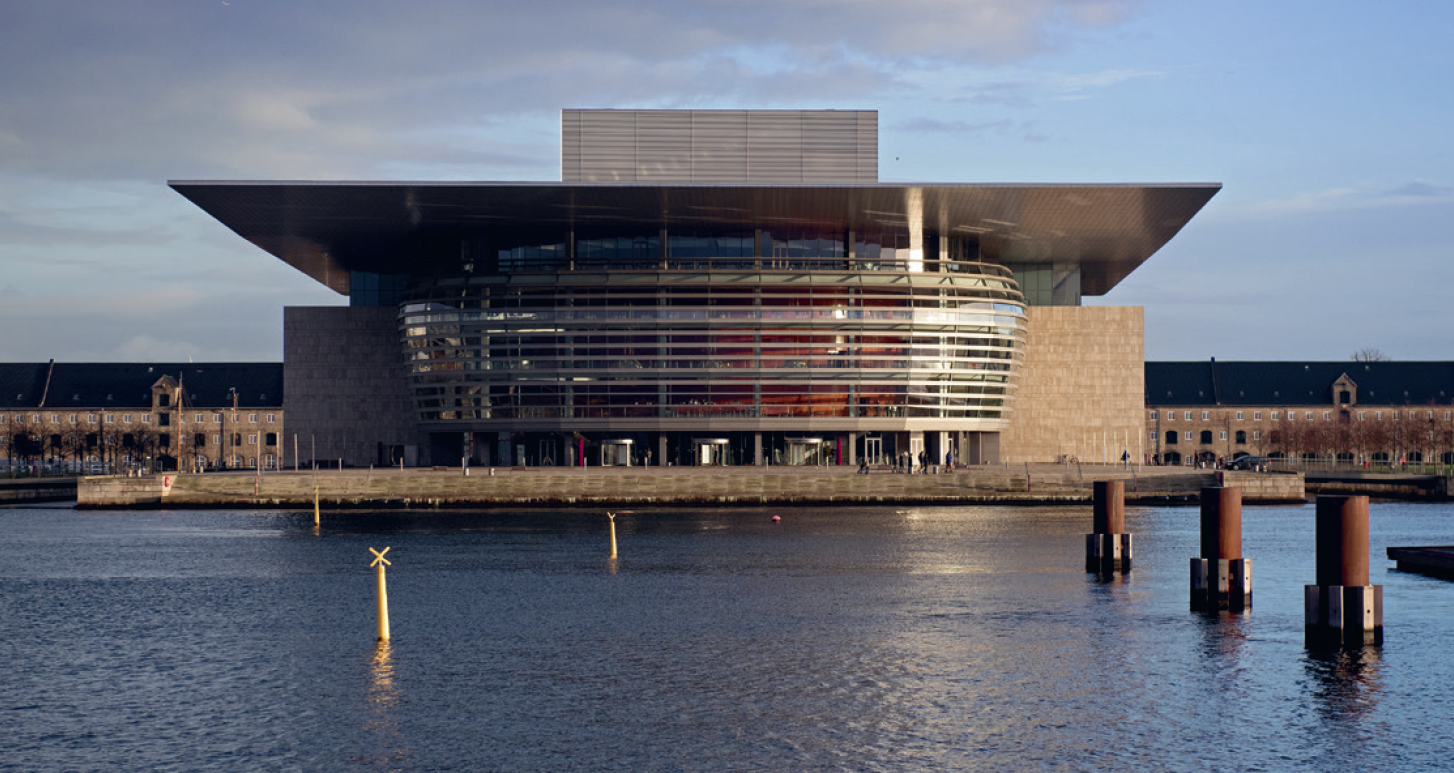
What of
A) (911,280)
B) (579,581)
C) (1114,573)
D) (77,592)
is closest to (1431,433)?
(911,280)

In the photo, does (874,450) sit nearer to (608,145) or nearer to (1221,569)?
(608,145)

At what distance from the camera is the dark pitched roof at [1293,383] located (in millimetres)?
181500

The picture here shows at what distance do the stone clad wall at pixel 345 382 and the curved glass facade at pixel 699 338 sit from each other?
14.4 meters

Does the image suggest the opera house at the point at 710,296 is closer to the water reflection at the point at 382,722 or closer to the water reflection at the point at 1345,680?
the water reflection at the point at 1345,680

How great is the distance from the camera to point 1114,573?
164 ft

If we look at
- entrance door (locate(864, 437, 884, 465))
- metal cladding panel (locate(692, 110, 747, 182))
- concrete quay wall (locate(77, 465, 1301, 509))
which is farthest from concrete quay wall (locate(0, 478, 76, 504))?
entrance door (locate(864, 437, 884, 465))

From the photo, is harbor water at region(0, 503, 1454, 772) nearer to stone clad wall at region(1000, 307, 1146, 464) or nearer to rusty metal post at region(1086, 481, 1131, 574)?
rusty metal post at region(1086, 481, 1131, 574)

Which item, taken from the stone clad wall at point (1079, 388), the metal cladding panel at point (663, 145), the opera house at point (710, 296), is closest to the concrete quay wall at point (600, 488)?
the opera house at point (710, 296)

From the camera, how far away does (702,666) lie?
1233 inches

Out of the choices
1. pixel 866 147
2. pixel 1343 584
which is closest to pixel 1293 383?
pixel 866 147

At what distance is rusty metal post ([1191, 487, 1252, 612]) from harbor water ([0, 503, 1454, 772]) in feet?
2.37

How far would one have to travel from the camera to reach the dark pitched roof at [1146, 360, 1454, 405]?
595 ft

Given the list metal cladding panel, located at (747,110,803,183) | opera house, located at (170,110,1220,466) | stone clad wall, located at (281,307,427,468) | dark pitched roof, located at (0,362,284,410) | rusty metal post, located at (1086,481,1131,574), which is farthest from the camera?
dark pitched roof, located at (0,362,284,410)

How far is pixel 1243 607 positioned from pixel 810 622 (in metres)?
12.0
